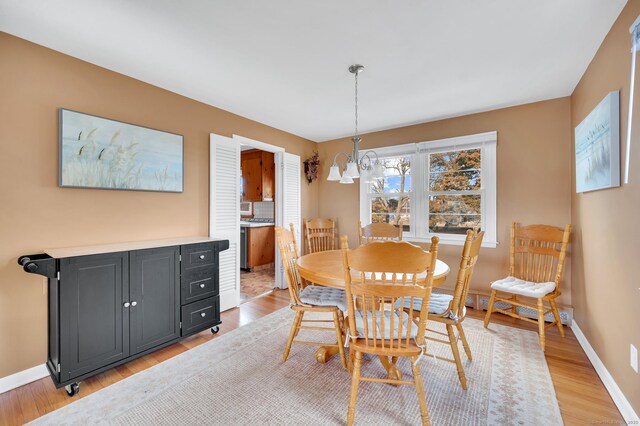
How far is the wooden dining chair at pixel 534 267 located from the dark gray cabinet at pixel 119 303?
291 centimetres

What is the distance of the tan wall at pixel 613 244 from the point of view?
1.58 metres

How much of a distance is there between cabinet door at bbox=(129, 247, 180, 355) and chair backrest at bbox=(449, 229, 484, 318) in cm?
227

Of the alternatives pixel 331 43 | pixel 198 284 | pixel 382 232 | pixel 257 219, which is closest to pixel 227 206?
pixel 198 284

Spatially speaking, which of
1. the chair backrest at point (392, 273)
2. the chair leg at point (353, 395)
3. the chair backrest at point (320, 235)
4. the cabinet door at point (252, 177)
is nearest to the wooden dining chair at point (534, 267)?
the chair backrest at point (392, 273)

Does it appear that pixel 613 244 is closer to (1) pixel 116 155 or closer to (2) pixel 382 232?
(2) pixel 382 232

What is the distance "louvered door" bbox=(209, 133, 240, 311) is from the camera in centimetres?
324

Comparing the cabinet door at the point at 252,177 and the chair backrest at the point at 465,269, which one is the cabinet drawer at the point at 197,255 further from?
the cabinet door at the point at 252,177

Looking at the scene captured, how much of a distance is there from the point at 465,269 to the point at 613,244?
3.58ft

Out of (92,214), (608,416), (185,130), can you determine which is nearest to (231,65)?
(185,130)

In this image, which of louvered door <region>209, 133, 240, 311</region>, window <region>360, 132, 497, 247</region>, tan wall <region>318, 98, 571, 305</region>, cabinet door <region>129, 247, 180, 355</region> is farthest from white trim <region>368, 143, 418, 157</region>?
cabinet door <region>129, 247, 180, 355</region>

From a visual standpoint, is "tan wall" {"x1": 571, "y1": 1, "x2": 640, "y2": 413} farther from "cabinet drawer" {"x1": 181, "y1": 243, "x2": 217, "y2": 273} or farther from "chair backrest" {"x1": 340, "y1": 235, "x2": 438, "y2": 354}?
"cabinet drawer" {"x1": 181, "y1": 243, "x2": 217, "y2": 273}

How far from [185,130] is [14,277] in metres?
1.84

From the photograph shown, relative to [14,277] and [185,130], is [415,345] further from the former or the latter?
[185,130]

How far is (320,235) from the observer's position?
150 inches
